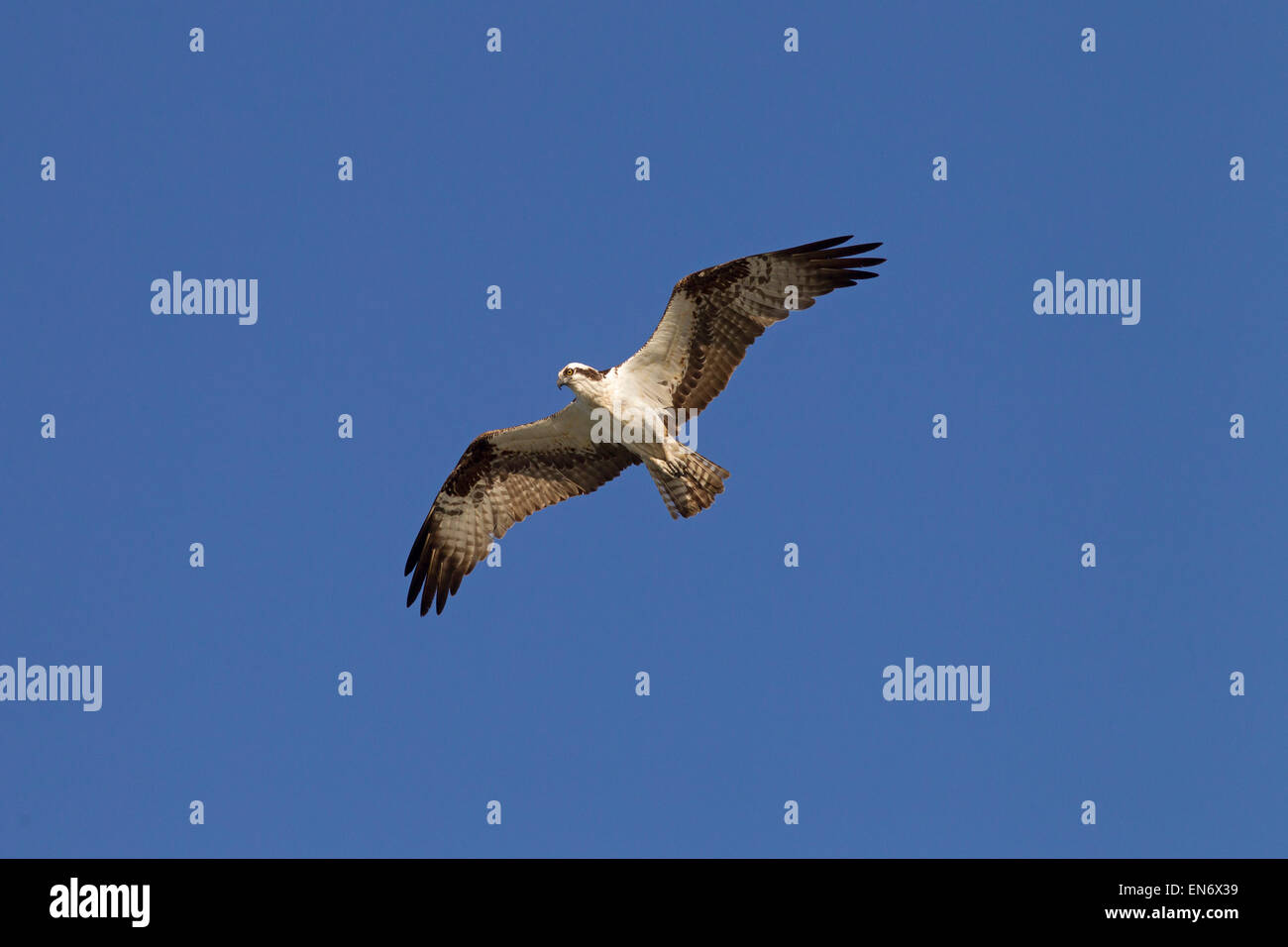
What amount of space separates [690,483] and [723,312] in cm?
196

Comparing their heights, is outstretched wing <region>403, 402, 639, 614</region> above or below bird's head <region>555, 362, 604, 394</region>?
below

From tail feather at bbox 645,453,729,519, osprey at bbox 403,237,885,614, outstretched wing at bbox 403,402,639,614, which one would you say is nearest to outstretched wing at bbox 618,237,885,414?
osprey at bbox 403,237,885,614

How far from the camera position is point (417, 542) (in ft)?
64.7

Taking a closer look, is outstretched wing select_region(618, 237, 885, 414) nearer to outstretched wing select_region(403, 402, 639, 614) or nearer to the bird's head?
the bird's head

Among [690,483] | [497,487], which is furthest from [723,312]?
[497,487]

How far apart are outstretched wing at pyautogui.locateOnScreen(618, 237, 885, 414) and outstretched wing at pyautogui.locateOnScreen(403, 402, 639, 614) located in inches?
58.9

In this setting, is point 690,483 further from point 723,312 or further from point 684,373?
point 723,312

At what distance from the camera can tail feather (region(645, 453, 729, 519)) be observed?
684 inches

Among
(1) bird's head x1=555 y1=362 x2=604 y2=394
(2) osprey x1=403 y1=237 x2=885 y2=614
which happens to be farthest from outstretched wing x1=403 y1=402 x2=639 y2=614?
(1) bird's head x1=555 y1=362 x2=604 y2=394

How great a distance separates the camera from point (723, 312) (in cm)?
1722

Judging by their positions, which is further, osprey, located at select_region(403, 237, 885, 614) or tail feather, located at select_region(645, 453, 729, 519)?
tail feather, located at select_region(645, 453, 729, 519)

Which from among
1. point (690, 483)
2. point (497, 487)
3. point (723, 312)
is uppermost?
point (723, 312)
